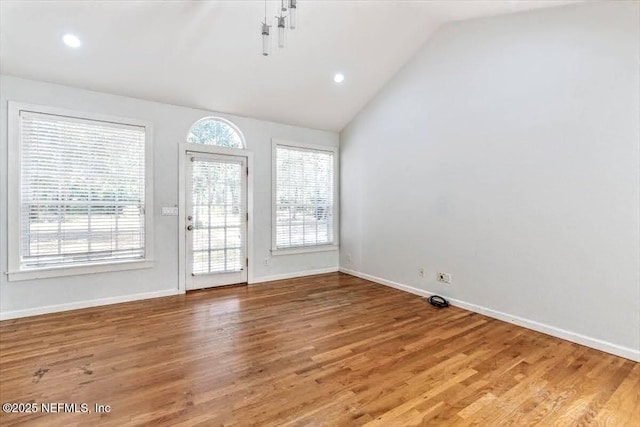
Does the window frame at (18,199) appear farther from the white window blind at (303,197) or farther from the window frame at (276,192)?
the white window blind at (303,197)

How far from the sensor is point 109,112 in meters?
4.02

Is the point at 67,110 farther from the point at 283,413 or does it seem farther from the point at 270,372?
the point at 283,413

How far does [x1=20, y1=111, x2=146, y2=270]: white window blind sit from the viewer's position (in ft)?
11.9

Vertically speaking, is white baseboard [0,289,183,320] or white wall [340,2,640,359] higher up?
white wall [340,2,640,359]

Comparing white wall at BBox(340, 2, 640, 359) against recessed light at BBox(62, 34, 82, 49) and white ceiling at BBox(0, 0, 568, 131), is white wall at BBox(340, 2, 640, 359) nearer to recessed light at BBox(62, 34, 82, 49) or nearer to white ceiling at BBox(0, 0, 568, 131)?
white ceiling at BBox(0, 0, 568, 131)

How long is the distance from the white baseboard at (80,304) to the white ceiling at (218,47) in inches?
102

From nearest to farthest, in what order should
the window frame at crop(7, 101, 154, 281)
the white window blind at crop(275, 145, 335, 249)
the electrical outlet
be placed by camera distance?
the window frame at crop(7, 101, 154, 281) → the electrical outlet → the white window blind at crop(275, 145, 335, 249)

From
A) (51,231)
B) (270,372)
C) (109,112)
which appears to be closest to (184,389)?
(270,372)

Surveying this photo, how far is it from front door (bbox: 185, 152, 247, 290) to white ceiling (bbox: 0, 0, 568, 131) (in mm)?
883

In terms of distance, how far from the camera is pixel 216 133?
4895 millimetres

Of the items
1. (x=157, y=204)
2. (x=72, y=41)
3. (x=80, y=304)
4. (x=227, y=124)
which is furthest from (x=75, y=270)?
(x=227, y=124)

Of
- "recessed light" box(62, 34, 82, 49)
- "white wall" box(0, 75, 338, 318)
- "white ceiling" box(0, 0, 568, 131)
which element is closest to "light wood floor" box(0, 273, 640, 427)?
"white wall" box(0, 75, 338, 318)

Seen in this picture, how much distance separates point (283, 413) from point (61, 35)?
13.1ft

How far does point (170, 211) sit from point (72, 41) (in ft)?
6.99
